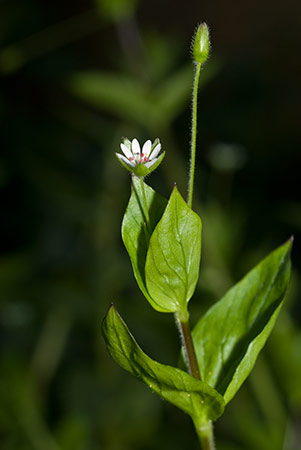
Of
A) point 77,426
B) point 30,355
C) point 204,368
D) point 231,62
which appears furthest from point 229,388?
point 231,62

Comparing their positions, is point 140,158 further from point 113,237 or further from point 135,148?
point 113,237

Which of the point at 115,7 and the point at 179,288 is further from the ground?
the point at 115,7

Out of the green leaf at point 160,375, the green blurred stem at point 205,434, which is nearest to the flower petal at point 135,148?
the green leaf at point 160,375

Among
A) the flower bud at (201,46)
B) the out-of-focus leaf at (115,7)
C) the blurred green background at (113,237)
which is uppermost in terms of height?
the out-of-focus leaf at (115,7)

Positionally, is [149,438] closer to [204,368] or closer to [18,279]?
[18,279]

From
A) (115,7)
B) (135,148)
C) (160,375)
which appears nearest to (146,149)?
(135,148)

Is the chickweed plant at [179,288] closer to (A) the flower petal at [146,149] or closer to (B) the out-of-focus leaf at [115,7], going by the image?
(A) the flower petal at [146,149]

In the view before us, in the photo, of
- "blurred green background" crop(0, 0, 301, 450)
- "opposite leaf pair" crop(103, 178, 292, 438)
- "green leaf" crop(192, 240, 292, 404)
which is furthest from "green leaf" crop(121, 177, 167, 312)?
"blurred green background" crop(0, 0, 301, 450)
